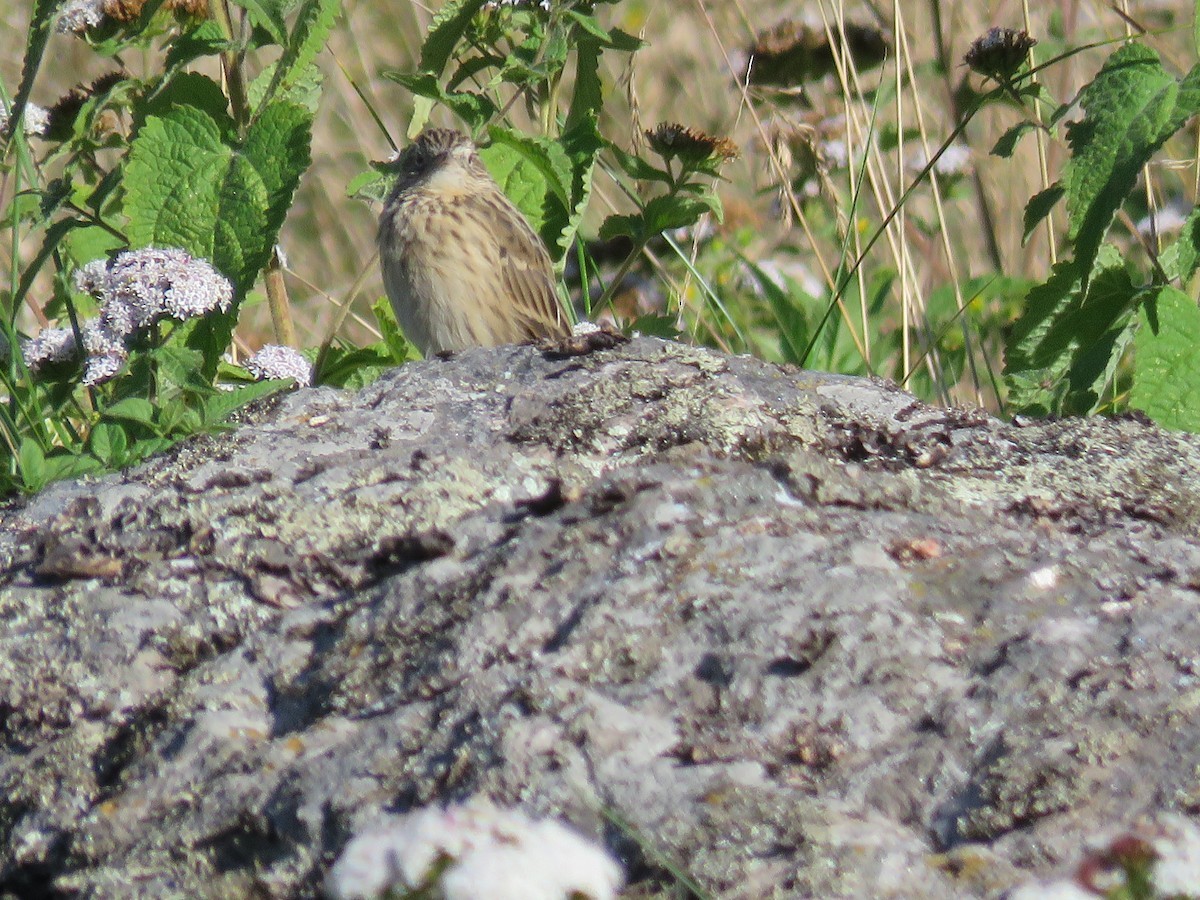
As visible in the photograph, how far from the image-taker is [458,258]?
5277 millimetres

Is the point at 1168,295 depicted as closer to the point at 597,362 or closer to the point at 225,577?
the point at 597,362

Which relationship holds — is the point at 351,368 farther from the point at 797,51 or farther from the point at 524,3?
the point at 797,51

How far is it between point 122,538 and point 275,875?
0.92m

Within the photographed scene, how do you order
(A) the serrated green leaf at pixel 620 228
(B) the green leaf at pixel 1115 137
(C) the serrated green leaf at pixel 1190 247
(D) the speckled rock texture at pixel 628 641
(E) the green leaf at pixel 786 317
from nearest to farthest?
(D) the speckled rock texture at pixel 628 641
(B) the green leaf at pixel 1115 137
(C) the serrated green leaf at pixel 1190 247
(A) the serrated green leaf at pixel 620 228
(E) the green leaf at pixel 786 317

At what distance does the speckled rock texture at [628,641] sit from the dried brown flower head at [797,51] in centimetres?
288

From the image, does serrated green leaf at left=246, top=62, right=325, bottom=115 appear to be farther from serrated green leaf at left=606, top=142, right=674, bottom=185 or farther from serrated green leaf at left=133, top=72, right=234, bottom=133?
serrated green leaf at left=606, top=142, right=674, bottom=185

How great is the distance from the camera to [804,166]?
600cm

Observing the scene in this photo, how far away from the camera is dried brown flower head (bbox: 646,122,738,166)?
14.7 ft

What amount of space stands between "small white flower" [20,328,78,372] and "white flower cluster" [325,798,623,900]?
7.35ft

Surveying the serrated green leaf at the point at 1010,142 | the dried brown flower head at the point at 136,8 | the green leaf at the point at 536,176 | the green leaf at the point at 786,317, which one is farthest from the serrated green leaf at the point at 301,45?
the green leaf at the point at 786,317

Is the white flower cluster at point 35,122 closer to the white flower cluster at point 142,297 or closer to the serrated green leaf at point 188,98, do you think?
the serrated green leaf at point 188,98

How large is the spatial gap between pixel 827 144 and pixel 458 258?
1.60 metres

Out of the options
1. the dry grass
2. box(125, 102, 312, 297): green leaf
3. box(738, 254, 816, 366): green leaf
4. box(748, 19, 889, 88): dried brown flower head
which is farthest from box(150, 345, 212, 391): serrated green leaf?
box(748, 19, 889, 88): dried brown flower head

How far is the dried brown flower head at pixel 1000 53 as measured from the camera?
Answer: 13.0 feet
